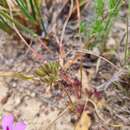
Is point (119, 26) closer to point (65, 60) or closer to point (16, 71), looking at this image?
point (65, 60)

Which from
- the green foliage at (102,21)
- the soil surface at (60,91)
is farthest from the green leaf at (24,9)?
the green foliage at (102,21)

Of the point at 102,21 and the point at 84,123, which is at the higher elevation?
the point at 102,21

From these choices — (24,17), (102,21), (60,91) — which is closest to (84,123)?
(60,91)

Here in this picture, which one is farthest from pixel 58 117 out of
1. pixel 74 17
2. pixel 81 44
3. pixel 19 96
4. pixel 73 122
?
pixel 74 17

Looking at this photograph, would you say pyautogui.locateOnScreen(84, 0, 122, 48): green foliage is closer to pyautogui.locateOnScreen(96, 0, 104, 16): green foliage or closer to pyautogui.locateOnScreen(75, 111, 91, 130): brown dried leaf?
pyautogui.locateOnScreen(96, 0, 104, 16): green foliage

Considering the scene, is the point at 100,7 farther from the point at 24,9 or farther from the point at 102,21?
the point at 24,9

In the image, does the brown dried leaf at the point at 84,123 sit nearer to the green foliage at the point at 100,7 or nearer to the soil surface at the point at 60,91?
the soil surface at the point at 60,91

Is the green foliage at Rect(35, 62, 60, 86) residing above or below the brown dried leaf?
above

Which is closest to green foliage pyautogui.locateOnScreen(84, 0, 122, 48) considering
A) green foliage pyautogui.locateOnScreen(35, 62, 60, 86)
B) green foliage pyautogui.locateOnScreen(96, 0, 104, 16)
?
green foliage pyautogui.locateOnScreen(96, 0, 104, 16)
